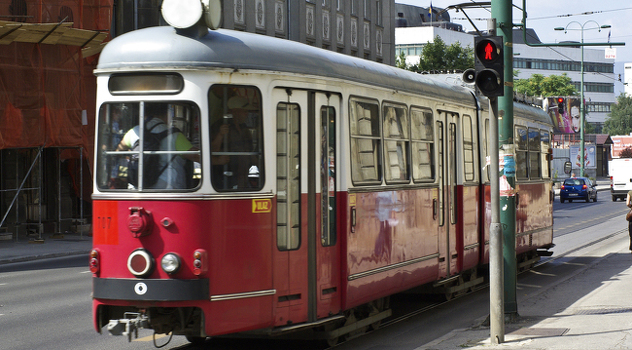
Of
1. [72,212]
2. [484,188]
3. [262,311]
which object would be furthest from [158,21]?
[262,311]

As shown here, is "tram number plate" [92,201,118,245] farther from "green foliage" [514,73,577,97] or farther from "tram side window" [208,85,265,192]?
"green foliage" [514,73,577,97]

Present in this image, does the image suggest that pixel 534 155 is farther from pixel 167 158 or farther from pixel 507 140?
pixel 167 158

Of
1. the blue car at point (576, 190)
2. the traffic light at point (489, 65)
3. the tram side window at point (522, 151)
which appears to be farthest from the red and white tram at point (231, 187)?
the blue car at point (576, 190)

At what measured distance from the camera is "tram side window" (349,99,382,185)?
29.6ft

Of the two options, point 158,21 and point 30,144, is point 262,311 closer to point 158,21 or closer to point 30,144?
point 30,144

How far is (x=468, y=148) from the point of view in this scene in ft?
41.3

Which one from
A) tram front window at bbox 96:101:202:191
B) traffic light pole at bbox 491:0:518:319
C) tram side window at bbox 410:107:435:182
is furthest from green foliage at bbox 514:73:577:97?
tram front window at bbox 96:101:202:191

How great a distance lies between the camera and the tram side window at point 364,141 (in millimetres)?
9016

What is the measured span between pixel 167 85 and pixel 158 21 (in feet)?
81.1

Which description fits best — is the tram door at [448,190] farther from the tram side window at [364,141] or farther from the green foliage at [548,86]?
the green foliage at [548,86]

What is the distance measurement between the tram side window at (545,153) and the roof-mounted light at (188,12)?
9.92 metres

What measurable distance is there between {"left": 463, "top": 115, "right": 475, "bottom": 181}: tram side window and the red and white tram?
3330mm

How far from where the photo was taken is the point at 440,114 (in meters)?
11.5

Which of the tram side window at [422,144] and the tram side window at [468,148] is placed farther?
the tram side window at [468,148]
